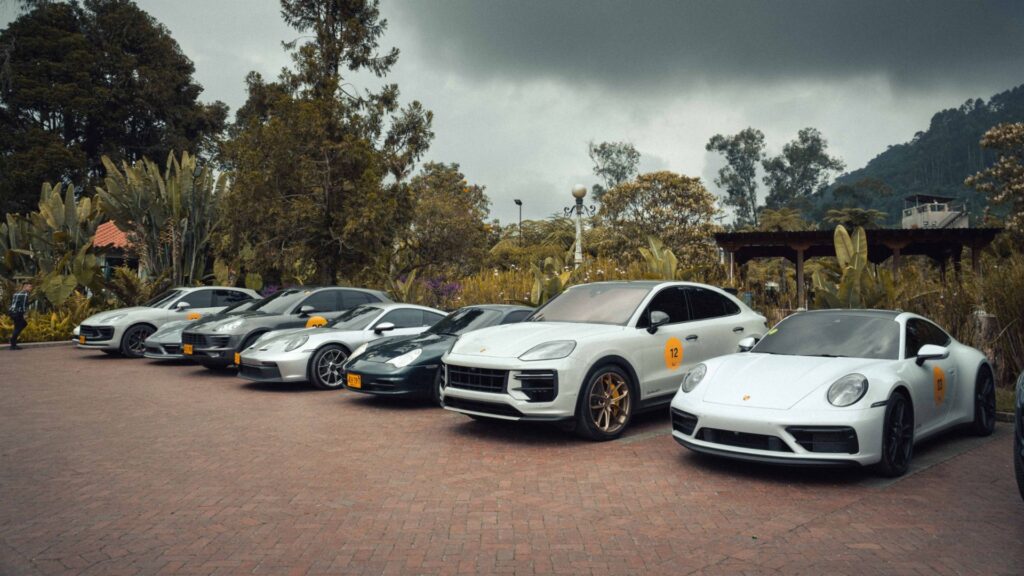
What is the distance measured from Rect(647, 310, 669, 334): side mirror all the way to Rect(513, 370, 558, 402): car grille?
1385mm

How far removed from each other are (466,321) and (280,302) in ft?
16.6

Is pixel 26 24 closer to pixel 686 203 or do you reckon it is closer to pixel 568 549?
pixel 686 203

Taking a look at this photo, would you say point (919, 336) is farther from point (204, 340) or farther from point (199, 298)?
point (199, 298)

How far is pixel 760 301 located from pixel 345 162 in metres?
11.5

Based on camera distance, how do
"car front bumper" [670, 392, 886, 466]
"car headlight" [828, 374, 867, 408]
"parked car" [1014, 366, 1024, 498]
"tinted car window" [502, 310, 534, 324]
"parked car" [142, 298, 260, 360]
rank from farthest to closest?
"parked car" [142, 298, 260, 360], "tinted car window" [502, 310, 534, 324], "car headlight" [828, 374, 867, 408], "car front bumper" [670, 392, 886, 466], "parked car" [1014, 366, 1024, 498]

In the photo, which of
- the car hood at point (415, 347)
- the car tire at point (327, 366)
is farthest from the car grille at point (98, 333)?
the car hood at point (415, 347)

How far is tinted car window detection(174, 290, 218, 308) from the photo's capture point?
16.5 metres

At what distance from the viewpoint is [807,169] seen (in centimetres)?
8212

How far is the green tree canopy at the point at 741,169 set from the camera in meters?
78.8

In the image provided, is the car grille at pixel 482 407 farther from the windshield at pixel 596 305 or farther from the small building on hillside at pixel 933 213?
the small building on hillside at pixel 933 213

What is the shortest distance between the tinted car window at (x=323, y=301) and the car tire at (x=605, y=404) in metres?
7.43

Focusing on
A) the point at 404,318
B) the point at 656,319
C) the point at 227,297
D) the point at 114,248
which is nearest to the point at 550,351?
the point at 656,319

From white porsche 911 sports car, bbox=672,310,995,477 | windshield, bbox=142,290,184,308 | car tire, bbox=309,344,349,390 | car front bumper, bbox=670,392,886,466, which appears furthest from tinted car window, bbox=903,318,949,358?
windshield, bbox=142,290,184,308

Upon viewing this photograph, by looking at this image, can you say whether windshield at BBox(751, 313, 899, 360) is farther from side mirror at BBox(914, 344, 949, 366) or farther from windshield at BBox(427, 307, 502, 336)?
windshield at BBox(427, 307, 502, 336)
